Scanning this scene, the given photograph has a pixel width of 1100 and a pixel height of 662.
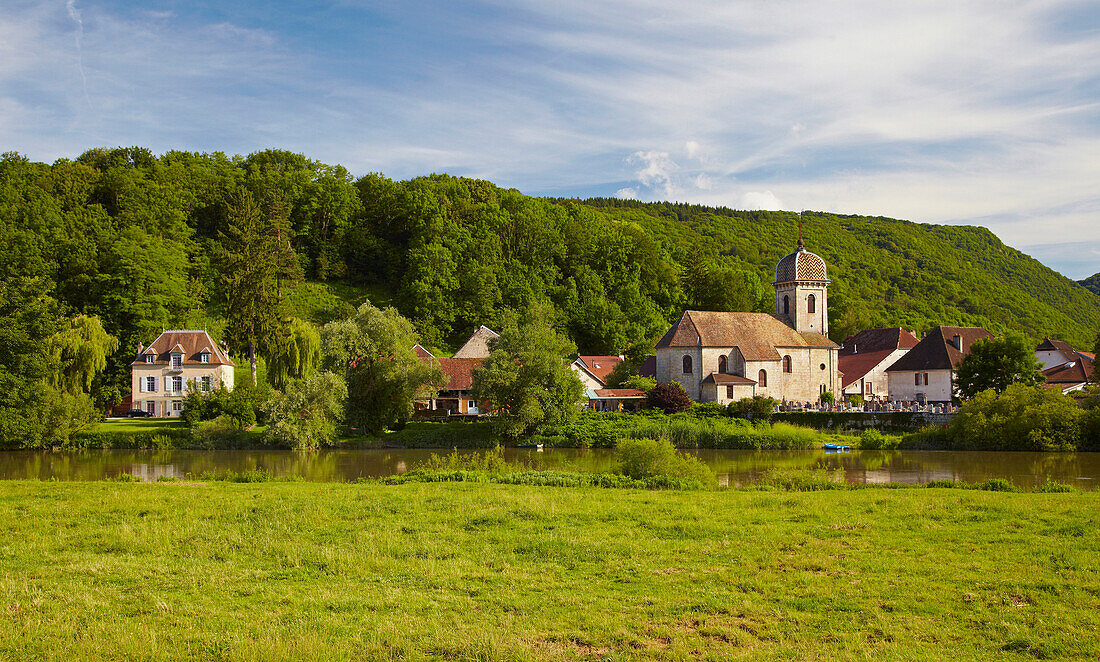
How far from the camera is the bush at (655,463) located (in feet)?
68.2

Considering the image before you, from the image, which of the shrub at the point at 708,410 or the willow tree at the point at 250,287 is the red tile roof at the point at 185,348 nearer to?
the willow tree at the point at 250,287

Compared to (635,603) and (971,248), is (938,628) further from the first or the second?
(971,248)

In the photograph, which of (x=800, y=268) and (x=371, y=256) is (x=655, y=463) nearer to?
(x=800, y=268)

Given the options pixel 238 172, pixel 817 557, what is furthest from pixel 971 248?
pixel 817 557

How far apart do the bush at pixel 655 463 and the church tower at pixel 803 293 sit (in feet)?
129

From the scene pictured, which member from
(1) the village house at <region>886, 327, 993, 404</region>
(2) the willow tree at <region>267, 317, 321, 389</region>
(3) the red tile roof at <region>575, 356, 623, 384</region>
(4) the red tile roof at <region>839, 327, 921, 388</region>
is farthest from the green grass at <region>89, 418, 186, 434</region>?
(1) the village house at <region>886, 327, 993, 404</region>

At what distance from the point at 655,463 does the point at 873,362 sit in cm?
4804

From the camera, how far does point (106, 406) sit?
174 feet

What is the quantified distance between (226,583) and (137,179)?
7495 cm

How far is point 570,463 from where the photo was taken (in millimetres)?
29906

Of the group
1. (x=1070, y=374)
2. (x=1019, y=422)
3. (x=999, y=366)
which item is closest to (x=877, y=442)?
(x=1019, y=422)

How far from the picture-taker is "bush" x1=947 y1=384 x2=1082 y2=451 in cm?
3416

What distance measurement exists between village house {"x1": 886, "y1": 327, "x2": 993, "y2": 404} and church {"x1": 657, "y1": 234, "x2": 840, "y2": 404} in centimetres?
439

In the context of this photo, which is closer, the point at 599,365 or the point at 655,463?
the point at 655,463
